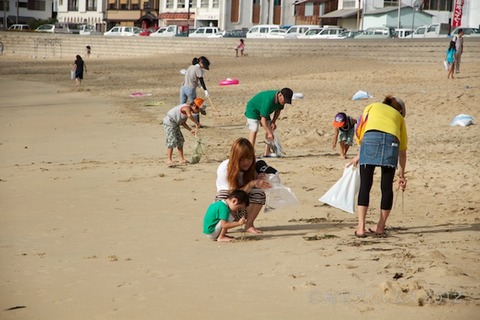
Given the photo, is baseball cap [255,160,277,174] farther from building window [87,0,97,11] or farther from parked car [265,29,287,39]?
building window [87,0,97,11]

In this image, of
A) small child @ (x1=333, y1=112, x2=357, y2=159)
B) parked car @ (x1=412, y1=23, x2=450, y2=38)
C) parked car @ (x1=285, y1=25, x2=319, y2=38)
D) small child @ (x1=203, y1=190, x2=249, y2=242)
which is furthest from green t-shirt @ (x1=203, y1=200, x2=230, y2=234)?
parked car @ (x1=285, y1=25, x2=319, y2=38)

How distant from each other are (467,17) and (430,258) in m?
57.2

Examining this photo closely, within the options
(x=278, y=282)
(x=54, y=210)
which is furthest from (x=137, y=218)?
(x=278, y=282)

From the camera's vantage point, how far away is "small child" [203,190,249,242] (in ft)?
25.4

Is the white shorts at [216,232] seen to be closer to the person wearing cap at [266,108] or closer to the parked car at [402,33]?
the person wearing cap at [266,108]

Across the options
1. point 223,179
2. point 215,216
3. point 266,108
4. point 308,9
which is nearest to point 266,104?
point 266,108

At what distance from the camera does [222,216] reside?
25.4 ft

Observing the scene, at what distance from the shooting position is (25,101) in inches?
1006

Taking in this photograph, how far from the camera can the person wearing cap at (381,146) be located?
759 centimetres

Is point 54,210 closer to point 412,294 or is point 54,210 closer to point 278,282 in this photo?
point 278,282

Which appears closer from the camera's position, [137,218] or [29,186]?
[137,218]

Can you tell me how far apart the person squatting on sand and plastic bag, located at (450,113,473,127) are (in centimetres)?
870

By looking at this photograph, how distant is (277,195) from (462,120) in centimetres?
863

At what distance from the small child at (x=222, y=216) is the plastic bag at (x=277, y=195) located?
309mm
